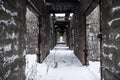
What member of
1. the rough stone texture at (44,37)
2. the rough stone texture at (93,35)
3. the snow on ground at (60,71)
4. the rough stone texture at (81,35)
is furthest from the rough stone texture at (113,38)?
the rough stone texture at (44,37)

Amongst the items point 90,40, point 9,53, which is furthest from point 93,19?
point 9,53

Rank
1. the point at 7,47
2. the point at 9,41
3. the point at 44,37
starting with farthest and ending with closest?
the point at 44,37, the point at 9,41, the point at 7,47

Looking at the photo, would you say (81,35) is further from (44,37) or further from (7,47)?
(7,47)

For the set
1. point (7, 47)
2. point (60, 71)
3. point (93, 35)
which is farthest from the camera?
point (93, 35)

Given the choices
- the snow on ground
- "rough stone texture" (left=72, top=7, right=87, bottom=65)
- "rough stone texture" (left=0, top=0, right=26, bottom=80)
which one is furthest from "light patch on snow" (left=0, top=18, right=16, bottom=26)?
"rough stone texture" (left=72, top=7, right=87, bottom=65)

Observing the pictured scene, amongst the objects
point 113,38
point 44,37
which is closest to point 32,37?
point 44,37

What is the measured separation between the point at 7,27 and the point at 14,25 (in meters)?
0.44

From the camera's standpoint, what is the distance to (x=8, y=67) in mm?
2791

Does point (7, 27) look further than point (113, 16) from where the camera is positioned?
No

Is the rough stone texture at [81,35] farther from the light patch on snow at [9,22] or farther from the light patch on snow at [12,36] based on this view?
the light patch on snow at [9,22]

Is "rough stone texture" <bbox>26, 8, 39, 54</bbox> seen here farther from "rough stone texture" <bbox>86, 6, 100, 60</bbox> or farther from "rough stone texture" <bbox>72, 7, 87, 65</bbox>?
"rough stone texture" <bbox>86, 6, 100, 60</bbox>

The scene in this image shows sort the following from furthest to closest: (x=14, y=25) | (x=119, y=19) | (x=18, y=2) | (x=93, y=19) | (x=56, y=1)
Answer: (x=56, y=1) < (x=93, y=19) < (x=18, y=2) < (x=14, y=25) < (x=119, y=19)

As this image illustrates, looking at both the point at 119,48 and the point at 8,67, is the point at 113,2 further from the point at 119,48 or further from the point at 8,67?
the point at 8,67

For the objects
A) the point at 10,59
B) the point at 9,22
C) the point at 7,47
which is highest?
the point at 9,22
